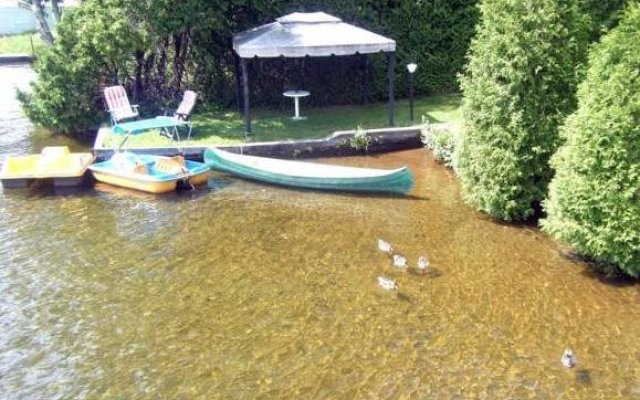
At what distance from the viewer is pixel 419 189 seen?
49.8 feet

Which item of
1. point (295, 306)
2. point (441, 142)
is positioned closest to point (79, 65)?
A: point (441, 142)

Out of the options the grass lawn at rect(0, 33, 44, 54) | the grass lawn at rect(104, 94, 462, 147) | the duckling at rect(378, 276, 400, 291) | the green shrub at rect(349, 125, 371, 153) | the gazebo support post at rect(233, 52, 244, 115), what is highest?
the grass lawn at rect(0, 33, 44, 54)

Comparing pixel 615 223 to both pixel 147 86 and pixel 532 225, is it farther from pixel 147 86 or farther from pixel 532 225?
pixel 147 86

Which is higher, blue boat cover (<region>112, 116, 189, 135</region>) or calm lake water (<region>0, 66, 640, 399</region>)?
blue boat cover (<region>112, 116, 189, 135</region>)

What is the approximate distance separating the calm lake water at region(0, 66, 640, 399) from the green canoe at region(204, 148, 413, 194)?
49cm

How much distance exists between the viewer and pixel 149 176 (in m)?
15.0

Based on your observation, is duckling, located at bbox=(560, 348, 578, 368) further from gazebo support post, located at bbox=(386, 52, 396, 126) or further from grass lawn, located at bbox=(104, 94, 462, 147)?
gazebo support post, located at bbox=(386, 52, 396, 126)

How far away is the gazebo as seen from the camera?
56.6 ft

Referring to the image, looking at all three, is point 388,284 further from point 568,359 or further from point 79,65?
point 79,65

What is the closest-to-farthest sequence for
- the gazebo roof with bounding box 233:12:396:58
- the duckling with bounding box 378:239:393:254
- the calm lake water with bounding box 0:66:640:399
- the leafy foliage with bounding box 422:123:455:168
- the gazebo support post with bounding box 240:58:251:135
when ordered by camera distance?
the calm lake water with bounding box 0:66:640:399 → the duckling with bounding box 378:239:393:254 → the leafy foliage with bounding box 422:123:455:168 → the gazebo roof with bounding box 233:12:396:58 → the gazebo support post with bounding box 240:58:251:135

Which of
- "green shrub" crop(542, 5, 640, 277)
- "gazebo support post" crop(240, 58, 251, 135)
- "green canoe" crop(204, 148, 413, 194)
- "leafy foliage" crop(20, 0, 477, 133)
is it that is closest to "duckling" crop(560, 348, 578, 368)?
"green shrub" crop(542, 5, 640, 277)

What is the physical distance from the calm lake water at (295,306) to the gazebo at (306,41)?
4938 millimetres

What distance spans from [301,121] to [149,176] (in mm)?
6799

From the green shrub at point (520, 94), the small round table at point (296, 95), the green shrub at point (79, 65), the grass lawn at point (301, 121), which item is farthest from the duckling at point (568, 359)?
the green shrub at point (79, 65)
